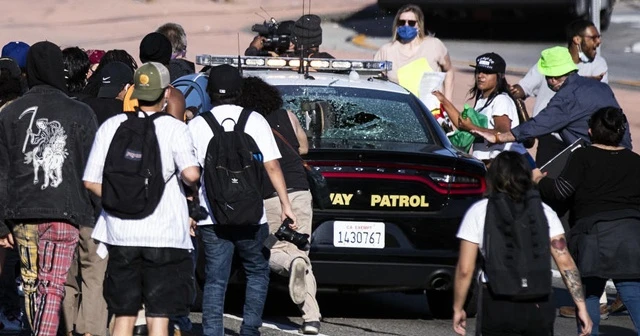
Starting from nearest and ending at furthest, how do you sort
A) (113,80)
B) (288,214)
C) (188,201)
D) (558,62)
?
(188,201), (288,214), (113,80), (558,62)

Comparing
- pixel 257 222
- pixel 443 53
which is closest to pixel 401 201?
pixel 257 222

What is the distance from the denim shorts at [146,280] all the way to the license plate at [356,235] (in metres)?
2.15

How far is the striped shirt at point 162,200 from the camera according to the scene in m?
7.47

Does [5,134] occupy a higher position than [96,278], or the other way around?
[5,134]

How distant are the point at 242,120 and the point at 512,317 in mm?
2212

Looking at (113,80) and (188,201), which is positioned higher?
(113,80)

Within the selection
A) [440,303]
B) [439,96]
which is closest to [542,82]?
[439,96]

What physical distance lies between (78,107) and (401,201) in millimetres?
2388

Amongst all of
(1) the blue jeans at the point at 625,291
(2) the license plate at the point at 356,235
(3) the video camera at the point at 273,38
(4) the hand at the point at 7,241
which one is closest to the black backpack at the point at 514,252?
(1) the blue jeans at the point at 625,291

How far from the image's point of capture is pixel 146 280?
757 centimetres

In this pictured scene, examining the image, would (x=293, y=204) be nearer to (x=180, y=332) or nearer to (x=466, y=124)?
(x=180, y=332)

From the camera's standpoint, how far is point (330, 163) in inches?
379

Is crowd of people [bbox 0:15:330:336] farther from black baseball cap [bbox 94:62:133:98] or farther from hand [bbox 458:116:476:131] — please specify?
hand [bbox 458:116:476:131]

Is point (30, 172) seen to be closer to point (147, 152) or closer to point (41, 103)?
point (41, 103)
